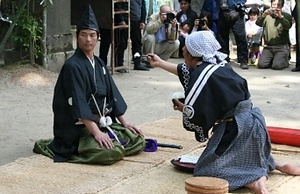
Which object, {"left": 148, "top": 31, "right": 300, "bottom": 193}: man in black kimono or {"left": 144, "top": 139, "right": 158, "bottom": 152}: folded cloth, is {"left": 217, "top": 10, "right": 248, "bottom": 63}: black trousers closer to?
{"left": 144, "top": 139, "right": 158, "bottom": 152}: folded cloth

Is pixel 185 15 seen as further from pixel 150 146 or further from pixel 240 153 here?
pixel 240 153

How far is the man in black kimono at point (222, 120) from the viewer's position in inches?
169

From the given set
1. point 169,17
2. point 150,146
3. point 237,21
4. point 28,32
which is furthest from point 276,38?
point 150,146

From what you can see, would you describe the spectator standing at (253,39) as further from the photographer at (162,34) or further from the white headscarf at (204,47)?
the white headscarf at (204,47)

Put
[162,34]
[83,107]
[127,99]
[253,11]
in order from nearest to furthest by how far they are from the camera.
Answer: [83,107]
[127,99]
[162,34]
[253,11]

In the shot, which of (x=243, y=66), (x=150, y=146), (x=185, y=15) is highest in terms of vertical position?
(x=185, y=15)

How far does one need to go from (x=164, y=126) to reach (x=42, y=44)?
9.78 ft

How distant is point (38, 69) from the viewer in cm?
846

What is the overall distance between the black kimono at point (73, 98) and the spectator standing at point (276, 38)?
5.55 metres

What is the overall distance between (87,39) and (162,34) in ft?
17.4

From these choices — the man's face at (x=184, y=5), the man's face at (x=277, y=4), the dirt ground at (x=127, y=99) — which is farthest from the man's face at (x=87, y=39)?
the man's face at (x=184, y=5)

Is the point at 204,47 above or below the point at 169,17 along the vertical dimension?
above

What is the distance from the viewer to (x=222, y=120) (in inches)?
173

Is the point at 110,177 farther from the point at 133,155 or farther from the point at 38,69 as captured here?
the point at 38,69
